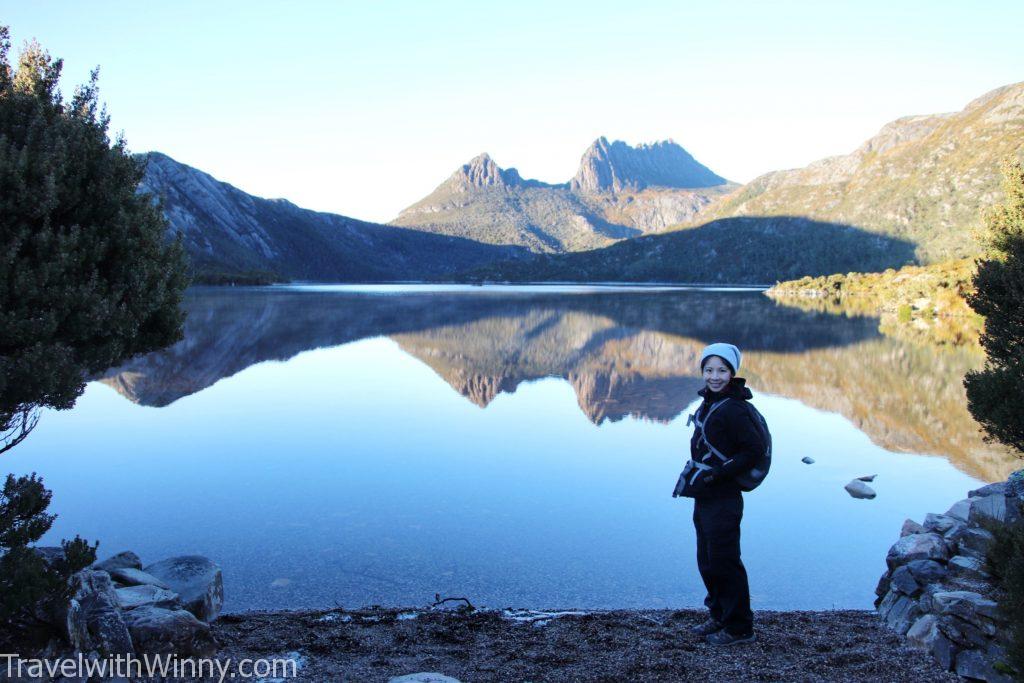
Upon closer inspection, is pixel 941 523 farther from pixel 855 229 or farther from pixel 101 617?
pixel 855 229

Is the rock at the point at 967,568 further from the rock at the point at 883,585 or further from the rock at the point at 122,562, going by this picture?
the rock at the point at 122,562

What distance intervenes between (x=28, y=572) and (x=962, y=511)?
29.1 ft

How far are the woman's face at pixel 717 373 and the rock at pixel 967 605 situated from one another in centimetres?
247

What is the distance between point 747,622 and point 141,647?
4837mm

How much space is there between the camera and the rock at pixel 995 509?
21.7 feet

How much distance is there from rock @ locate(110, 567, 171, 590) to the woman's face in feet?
17.3

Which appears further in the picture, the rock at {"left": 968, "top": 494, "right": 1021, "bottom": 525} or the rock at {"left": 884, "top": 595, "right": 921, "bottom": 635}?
the rock at {"left": 968, "top": 494, "right": 1021, "bottom": 525}

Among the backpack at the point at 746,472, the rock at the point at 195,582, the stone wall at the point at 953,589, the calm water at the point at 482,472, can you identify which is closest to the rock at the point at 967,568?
the stone wall at the point at 953,589

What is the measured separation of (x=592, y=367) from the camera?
78.9ft

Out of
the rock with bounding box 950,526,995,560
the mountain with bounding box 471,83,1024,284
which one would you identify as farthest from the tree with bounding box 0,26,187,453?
the mountain with bounding box 471,83,1024,284

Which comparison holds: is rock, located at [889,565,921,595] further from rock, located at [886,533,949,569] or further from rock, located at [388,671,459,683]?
rock, located at [388,671,459,683]

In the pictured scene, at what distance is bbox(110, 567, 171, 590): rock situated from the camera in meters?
6.20

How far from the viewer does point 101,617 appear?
16.3 ft

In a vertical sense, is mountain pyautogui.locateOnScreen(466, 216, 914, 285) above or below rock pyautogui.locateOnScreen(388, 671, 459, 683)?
above
